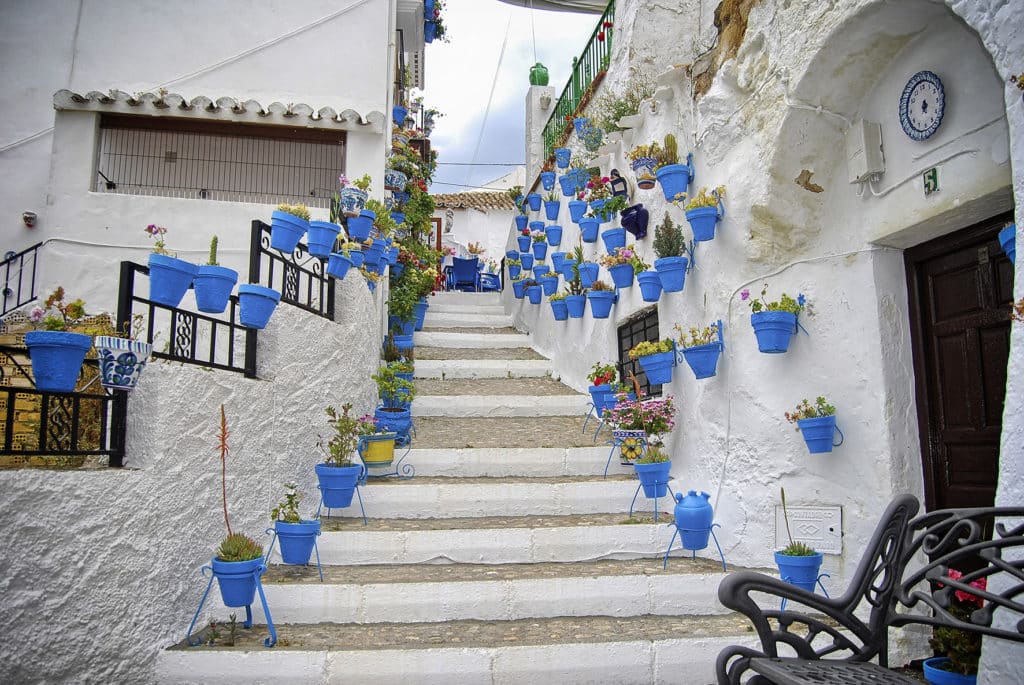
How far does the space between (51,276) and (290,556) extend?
5612mm

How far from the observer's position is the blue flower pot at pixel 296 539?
13.9ft

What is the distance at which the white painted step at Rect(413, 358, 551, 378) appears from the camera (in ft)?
27.6

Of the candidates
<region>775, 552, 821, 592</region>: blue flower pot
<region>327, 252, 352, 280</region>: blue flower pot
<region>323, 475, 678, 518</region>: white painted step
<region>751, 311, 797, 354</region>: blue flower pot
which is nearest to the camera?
<region>775, 552, 821, 592</region>: blue flower pot

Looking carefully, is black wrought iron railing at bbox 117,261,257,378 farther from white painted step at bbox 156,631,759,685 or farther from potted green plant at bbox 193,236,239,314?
white painted step at bbox 156,631,759,685

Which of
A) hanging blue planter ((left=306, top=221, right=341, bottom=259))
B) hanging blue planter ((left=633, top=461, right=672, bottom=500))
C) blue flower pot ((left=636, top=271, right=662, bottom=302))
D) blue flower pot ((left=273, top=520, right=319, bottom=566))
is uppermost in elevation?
hanging blue planter ((left=306, top=221, right=341, bottom=259))

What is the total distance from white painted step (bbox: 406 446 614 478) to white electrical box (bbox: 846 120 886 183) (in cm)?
306

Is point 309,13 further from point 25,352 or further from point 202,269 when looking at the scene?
point 25,352

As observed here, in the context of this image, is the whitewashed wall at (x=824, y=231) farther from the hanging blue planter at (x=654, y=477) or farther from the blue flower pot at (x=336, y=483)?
the blue flower pot at (x=336, y=483)

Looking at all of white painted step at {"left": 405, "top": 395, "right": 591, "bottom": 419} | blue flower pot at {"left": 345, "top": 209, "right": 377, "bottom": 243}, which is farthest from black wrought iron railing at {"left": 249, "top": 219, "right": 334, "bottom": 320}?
white painted step at {"left": 405, "top": 395, "right": 591, "bottom": 419}

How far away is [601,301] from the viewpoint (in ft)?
23.1

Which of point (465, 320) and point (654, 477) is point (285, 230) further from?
point (465, 320)

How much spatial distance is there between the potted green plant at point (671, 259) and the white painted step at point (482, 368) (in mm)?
Answer: 3516

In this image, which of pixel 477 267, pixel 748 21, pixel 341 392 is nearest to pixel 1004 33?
pixel 748 21

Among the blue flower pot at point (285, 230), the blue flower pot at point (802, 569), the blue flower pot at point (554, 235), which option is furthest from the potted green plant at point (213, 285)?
the blue flower pot at point (554, 235)
